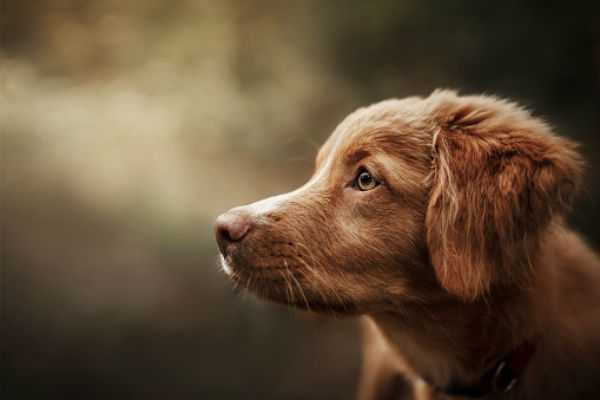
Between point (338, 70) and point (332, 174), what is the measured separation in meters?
1.47

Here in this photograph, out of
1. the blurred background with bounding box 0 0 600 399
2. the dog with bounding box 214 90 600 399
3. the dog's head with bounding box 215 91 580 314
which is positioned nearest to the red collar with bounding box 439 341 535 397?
the dog with bounding box 214 90 600 399

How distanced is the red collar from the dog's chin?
614 mm

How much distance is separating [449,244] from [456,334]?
48 centimetres

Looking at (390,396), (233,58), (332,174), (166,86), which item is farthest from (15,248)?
(390,396)

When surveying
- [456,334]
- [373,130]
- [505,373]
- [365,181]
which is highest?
[373,130]

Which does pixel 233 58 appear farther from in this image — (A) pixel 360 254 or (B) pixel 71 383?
(B) pixel 71 383

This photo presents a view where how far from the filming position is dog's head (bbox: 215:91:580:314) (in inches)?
50.8

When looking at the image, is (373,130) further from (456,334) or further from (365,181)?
(456,334)

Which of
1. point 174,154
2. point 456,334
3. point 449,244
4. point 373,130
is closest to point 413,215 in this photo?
point 449,244

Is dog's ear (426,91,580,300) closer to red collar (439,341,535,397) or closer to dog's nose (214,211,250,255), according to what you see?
red collar (439,341,535,397)

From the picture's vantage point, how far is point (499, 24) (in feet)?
7.55

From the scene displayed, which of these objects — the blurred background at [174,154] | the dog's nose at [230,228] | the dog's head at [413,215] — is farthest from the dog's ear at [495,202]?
the blurred background at [174,154]

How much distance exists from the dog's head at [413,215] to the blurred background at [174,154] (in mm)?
1024

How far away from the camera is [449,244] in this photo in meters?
1.29
